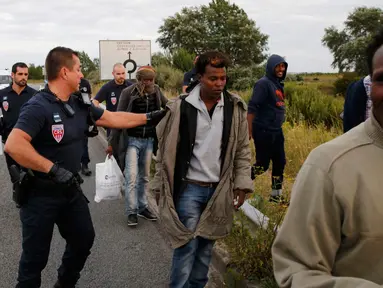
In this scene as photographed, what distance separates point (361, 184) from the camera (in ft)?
4.03

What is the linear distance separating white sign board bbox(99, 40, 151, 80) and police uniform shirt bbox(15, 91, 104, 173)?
400 inches

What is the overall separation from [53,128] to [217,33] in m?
43.3

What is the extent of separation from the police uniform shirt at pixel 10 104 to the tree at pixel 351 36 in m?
41.5

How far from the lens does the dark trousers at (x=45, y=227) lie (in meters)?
3.42

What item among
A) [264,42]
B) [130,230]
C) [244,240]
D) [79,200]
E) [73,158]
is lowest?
[130,230]

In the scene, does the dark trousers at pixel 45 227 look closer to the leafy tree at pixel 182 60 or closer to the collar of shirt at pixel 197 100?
the collar of shirt at pixel 197 100

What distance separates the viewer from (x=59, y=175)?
328 cm

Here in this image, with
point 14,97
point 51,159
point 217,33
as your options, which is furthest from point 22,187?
point 217,33

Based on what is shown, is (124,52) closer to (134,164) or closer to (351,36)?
(134,164)

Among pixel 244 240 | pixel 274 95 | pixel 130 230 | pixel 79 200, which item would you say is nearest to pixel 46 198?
pixel 79 200

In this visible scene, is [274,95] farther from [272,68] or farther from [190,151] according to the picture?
[190,151]

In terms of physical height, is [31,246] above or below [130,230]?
above

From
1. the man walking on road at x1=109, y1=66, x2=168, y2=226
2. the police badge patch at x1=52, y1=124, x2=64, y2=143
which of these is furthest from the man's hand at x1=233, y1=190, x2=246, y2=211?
the man walking on road at x1=109, y1=66, x2=168, y2=226

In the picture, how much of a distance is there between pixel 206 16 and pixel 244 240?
43.6 m
